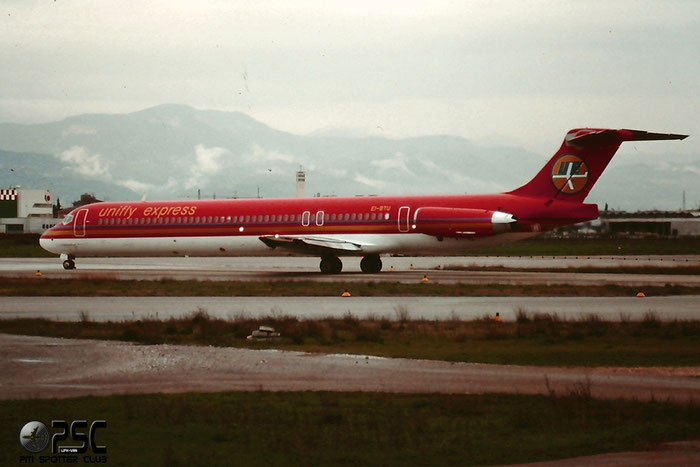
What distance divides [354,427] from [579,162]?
30.6 m

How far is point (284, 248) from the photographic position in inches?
1703

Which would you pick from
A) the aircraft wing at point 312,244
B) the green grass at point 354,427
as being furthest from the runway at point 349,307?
the aircraft wing at point 312,244

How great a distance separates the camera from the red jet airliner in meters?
39.3

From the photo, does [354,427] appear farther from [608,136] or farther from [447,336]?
[608,136]

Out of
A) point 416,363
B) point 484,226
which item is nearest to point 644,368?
point 416,363

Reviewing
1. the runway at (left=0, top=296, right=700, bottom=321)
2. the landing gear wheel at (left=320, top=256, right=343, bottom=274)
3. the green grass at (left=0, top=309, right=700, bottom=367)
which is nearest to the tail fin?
the landing gear wheel at (left=320, top=256, right=343, bottom=274)

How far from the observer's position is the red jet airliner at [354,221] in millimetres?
39344

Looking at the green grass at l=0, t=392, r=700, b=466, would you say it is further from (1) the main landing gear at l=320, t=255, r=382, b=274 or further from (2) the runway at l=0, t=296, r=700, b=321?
(1) the main landing gear at l=320, t=255, r=382, b=274

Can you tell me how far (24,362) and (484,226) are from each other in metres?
26.5

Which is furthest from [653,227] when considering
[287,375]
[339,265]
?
[287,375]

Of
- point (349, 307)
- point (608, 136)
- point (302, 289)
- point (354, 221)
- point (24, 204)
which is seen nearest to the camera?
point (349, 307)

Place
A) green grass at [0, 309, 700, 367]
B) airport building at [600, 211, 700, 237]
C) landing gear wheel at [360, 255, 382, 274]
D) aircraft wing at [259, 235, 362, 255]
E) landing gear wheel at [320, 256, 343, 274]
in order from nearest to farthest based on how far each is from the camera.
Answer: green grass at [0, 309, 700, 367] → aircraft wing at [259, 235, 362, 255] → landing gear wheel at [320, 256, 343, 274] → landing gear wheel at [360, 255, 382, 274] → airport building at [600, 211, 700, 237]

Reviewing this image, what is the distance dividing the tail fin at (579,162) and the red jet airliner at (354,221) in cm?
4

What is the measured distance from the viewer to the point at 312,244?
4231cm
